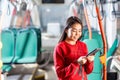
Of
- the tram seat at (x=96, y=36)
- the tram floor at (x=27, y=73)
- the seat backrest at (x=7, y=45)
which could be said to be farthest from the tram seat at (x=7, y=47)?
the tram seat at (x=96, y=36)

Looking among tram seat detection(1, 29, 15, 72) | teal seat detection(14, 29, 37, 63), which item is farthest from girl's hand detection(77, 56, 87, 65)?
teal seat detection(14, 29, 37, 63)

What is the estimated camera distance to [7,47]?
459cm

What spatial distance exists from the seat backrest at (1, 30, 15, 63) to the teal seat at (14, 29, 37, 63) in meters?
0.12

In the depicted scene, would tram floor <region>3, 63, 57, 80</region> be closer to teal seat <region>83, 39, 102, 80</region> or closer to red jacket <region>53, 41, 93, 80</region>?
teal seat <region>83, 39, 102, 80</region>

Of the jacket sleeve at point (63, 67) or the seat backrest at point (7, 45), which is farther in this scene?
the seat backrest at point (7, 45)

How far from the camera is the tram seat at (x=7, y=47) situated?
4297 millimetres

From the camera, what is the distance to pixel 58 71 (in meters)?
2.68

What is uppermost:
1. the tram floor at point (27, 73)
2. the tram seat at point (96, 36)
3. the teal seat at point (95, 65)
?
the tram seat at point (96, 36)

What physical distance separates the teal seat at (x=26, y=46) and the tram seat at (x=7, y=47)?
4.9 inches

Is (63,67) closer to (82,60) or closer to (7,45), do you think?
(82,60)

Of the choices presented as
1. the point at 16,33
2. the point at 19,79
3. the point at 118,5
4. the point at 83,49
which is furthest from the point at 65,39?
the point at 16,33

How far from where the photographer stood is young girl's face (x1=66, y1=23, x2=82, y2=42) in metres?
2.67

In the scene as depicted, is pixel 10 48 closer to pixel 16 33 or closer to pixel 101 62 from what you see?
pixel 16 33

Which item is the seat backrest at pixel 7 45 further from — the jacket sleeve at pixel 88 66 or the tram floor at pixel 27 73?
the jacket sleeve at pixel 88 66
